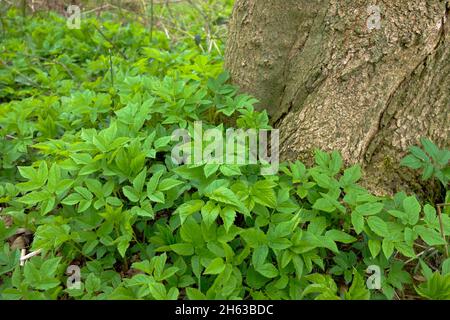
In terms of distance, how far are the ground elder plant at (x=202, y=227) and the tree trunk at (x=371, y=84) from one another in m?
0.14

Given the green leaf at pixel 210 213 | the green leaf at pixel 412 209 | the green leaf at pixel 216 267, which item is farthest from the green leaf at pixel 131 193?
the green leaf at pixel 412 209

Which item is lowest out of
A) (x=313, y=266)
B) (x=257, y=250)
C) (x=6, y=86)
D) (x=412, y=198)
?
(x=313, y=266)

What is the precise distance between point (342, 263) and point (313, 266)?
5.3 inches

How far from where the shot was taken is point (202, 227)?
1.97 meters

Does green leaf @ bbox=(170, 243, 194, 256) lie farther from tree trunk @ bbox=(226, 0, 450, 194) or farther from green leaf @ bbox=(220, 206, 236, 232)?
tree trunk @ bbox=(226, 0, 450, 194)

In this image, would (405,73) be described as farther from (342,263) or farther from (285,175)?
(342,263)

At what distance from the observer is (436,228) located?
198 cm

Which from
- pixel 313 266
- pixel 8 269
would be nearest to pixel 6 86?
pixel 8 269

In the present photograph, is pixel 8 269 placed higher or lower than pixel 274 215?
lower

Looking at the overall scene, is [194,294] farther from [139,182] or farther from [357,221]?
[357,221]

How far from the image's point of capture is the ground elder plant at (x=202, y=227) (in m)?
1.91

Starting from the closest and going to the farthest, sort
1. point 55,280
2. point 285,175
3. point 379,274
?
point 55,280 → point 379,274 → point 285,175

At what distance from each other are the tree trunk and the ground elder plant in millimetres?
143

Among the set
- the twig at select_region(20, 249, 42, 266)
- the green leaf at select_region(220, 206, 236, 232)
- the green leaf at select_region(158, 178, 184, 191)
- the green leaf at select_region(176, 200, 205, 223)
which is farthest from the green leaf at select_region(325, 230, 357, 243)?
the twig at select_region(20, 249, 42, 266)
